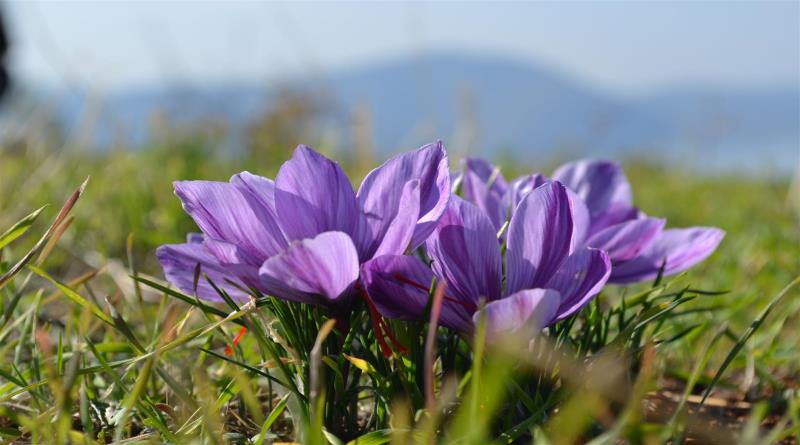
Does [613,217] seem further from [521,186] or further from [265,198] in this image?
[265,198]

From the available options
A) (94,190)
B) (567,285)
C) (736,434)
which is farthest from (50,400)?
(94,190)

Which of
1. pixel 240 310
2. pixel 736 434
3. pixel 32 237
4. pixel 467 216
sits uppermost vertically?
pixel 467 216

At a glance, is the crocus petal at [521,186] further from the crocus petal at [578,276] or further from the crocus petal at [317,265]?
the crocus petal at [317,265]

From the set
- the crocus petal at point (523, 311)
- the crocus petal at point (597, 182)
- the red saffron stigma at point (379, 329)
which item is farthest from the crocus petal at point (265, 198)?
the crocus petal at point (597, 182)

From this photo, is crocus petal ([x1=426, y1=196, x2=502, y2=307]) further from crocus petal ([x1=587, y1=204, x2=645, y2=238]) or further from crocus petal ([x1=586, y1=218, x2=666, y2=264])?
crocus petal ([x1=587, y1=204, x2=645, y2=238])

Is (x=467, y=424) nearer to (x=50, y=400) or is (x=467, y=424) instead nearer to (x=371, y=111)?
(x=50, y=400)

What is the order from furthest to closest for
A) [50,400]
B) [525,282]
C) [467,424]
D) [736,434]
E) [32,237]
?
[32,237], [736,434], [50,400], [525,282], [467,424]
